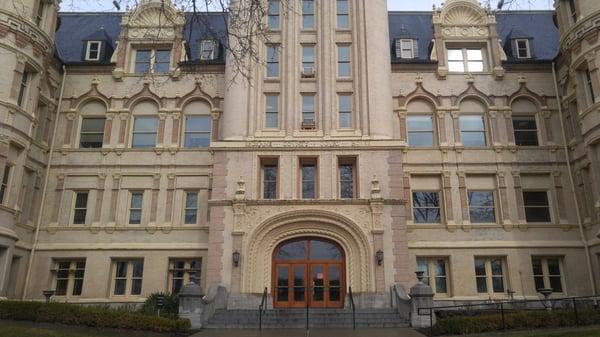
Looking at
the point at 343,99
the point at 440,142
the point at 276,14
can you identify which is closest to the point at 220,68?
the point at 276,14

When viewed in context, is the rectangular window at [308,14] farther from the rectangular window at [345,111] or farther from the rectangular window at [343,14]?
the rectangular window at [345,111]

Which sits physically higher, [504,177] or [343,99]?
[343,99]

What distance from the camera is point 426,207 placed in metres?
27.7

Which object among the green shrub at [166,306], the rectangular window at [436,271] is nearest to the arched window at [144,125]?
the green shrub at [166,306]

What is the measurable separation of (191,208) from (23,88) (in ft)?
33.0

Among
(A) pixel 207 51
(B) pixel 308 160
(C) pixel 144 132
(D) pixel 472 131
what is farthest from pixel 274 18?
(D) pixel 472 131

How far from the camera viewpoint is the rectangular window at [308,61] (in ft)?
90.0

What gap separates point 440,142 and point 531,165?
494 cm

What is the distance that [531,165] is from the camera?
28.0m

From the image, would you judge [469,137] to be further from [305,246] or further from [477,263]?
[305,246]

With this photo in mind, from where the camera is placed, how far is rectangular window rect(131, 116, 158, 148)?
1141 inches

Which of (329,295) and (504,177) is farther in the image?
(504,177)

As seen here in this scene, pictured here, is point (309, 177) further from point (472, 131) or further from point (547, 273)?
point (547, 273)

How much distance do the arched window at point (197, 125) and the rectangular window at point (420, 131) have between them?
36.5 feet
